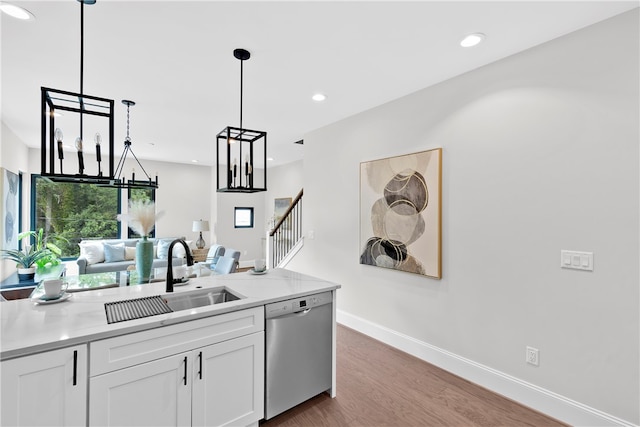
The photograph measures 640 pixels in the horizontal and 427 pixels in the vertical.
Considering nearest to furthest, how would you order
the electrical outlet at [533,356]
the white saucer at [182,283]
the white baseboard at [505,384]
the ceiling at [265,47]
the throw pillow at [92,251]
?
the ceiling at [265,47] → the white baseboard at [505,384] → the electrical outlet at [533,356] → the white saucer at [182,283] → the throw pillow at [92,251]

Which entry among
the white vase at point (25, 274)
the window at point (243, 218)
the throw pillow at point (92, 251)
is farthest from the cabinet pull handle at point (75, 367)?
the window at point (243, 218)

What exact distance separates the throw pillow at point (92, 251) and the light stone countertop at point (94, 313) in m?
4.66

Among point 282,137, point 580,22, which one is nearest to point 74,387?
point 580,22

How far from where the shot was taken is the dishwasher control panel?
6.70ft

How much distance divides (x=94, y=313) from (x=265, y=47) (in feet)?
6.81

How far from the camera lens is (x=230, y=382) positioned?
1.85 m

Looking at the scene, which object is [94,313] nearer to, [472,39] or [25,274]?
[472,39]

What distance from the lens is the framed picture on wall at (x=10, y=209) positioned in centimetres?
414

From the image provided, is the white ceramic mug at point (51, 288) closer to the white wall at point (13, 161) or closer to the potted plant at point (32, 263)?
the potted plant at point (32, 263)

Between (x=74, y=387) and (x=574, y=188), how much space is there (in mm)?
→ 3127

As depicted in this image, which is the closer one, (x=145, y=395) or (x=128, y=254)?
(x=145, y=395)

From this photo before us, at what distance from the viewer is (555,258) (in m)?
2.17

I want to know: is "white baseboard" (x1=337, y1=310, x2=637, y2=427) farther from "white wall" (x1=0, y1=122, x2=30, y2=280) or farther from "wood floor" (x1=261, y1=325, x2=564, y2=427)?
"white wall" (x1=0, y1=122, x2=30, y2=280)

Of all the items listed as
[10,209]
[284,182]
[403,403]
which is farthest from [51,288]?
[284,182]
